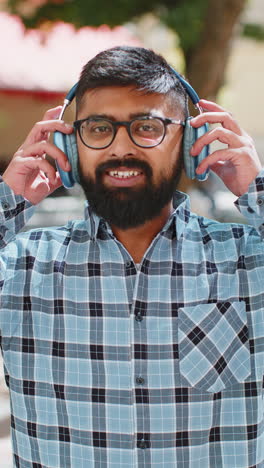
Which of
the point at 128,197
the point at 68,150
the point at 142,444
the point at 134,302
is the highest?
the point at 68,150

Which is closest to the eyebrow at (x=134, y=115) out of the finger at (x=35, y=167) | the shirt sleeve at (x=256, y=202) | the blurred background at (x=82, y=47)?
the finger at (x=35, y=167)

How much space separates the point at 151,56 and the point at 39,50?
1215 centimetres

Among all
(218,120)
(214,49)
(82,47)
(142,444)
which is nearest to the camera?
(142,444)

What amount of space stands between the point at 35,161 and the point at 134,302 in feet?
1.50

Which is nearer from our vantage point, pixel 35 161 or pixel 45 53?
pixel 35 161

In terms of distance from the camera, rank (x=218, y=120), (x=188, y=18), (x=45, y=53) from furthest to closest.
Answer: (x=45, y=53), (x=188, y=18), (x=218, y=120)

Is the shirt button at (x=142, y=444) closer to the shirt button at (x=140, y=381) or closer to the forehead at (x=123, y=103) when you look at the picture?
the shirt button at (x=140, y=381)

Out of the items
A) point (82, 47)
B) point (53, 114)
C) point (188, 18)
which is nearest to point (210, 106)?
point (53, 114)

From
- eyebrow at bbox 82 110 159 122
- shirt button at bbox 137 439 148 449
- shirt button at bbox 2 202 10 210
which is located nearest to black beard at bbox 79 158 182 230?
eyebrow at bbox 82 110 159 122

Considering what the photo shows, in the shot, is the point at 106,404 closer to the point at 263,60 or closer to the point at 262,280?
the point at 262,280

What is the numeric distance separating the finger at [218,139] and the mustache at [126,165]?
0.15 metres

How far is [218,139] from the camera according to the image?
1.81 metres

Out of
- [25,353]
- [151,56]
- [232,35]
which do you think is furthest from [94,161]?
[232,35]

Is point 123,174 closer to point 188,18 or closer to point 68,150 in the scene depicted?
point 68,150
